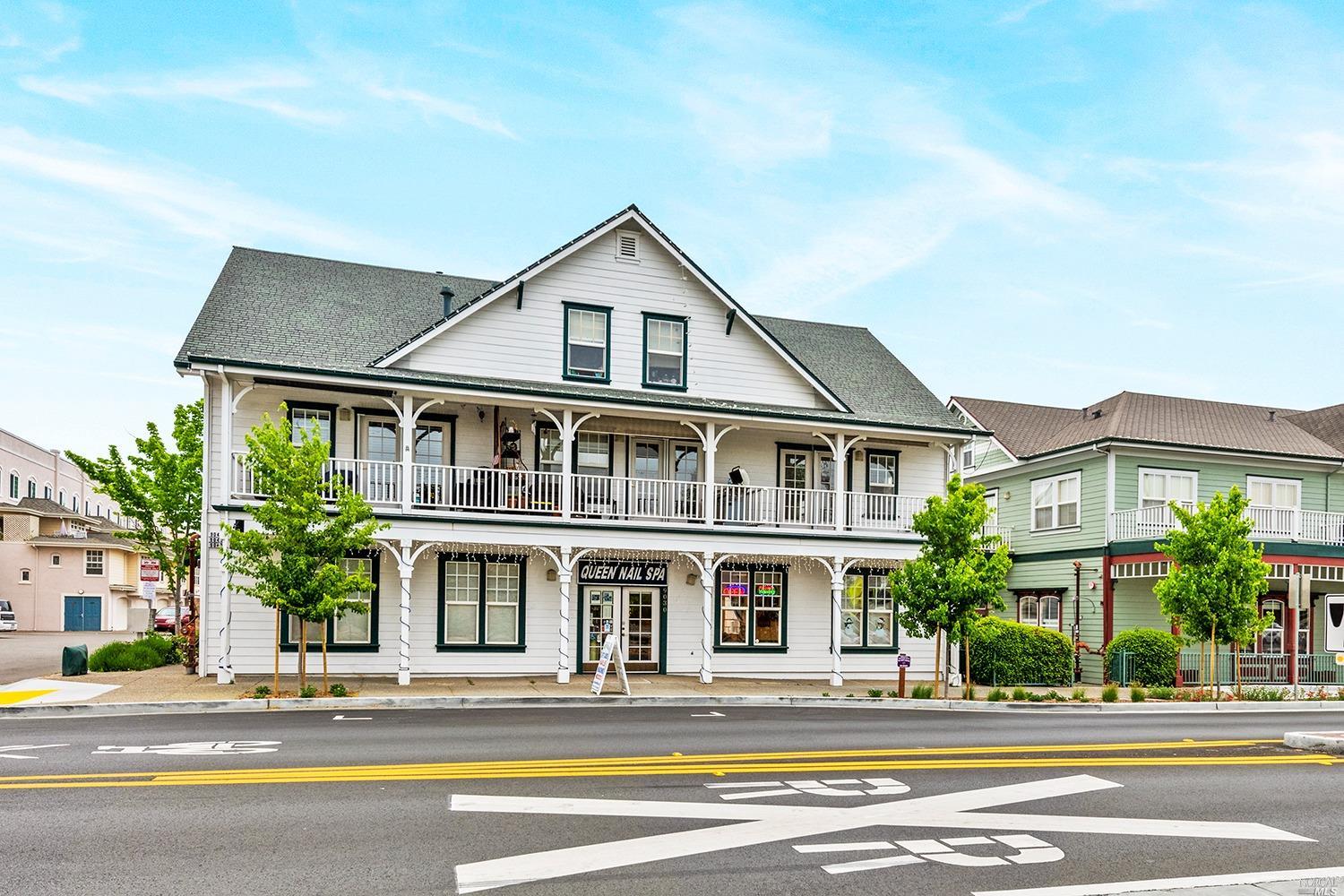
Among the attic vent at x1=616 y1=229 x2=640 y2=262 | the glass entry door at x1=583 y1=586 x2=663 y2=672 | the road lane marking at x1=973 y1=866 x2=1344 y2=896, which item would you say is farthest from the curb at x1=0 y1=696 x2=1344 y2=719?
the road lane marking at x1=973 y1=866 x2=1344 y2=896

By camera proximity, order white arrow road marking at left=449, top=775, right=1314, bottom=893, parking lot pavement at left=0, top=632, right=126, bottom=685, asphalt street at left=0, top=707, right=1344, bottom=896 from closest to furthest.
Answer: asphalt street at left=0, top=707, right=1344, bottom=896
white arrow road marking at left=449, top=775, right=1314, bottom=893
parking lot pavement at left=0, top=632, right=126, bottom=685

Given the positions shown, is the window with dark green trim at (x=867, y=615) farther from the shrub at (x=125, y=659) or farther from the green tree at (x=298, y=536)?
the shrub at (x=125, y=659)

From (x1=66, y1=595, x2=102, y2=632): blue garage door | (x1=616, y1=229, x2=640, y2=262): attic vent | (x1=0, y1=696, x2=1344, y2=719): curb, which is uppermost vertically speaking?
(x1=616, y1=229, x2=640, y2=262): attic vent

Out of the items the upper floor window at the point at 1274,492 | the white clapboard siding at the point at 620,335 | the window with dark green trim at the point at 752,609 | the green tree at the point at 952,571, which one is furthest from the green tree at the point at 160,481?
the upper floor window at the point at 1274,492

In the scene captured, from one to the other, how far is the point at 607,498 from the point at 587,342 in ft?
11.8

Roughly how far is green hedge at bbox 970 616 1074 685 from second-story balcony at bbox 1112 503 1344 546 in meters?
4.71

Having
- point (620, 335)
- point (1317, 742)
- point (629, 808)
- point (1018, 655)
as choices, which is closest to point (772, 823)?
point (629, 808)

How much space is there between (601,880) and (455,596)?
56.0ft

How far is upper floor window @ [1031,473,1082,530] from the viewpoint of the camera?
102 feet

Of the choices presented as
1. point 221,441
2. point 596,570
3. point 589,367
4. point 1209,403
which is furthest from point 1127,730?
point 1209,403

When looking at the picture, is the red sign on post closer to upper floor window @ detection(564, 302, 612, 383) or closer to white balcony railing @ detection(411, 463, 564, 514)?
white balcony railing @ detection(411, 463, 564, 514)

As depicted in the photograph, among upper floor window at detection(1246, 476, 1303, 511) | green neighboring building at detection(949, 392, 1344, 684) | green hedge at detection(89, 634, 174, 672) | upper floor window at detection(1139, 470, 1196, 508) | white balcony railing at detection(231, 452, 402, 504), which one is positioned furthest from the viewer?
upper floor window at detection(1246, 476, 1303, 511)

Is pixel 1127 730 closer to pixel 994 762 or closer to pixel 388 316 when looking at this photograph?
pixel 994 762

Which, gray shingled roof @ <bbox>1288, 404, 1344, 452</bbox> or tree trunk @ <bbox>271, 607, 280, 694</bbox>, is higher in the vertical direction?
gray shingled roof @ <bbox>1288, 404, 1344, 452</bbox>
